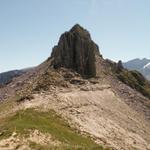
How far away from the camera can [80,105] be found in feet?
279

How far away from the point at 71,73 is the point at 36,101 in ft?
102

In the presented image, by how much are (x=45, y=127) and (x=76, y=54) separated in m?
63.0

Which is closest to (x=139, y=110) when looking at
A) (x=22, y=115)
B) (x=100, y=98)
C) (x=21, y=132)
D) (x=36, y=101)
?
(x=100, y=98)

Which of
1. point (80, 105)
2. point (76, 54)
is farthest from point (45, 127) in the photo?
point (76, 54)

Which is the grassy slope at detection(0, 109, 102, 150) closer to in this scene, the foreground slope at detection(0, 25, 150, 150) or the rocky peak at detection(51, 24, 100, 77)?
the foreground slope at detection(0, 25, 150, 150)

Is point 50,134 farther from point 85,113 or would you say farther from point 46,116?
point 85,113

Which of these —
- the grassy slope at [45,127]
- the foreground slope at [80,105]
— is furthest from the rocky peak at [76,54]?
the grassy slope at [45,127]

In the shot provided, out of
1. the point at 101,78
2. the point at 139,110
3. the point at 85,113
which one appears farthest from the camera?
the point at 101,78

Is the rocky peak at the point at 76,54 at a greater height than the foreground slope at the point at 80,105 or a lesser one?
greater

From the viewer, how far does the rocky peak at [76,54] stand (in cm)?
11625

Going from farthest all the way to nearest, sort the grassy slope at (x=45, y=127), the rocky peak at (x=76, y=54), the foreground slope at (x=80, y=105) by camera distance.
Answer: the rocky peak at (x=76, y=54), the foreground slope at (x=80, y=105), the grassy slope at (x=45, y=127)

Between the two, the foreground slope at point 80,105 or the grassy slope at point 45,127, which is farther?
the foreground slope at point 80,105

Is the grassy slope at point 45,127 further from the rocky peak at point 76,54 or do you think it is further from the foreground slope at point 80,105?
the rocky peak at point 76,54

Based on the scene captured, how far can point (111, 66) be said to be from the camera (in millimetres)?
146375
